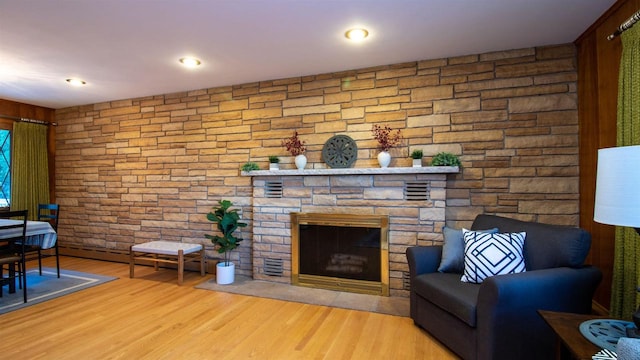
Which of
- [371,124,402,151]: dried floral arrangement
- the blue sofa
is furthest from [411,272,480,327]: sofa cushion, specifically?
[371,124,402,151]: dried floral arrangement

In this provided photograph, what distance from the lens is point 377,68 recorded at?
3.40 m

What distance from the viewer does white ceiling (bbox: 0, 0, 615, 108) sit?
7.32ft

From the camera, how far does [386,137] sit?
3.27m

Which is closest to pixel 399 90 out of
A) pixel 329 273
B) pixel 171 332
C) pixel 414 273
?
pixel 414 273

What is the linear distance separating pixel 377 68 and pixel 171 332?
3.17 meters

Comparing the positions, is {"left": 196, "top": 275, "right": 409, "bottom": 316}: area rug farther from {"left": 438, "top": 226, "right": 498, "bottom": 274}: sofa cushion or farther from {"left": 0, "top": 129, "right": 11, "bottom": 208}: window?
{"left": 0, "top": 129, "right": 11, "bottom": 208}: window

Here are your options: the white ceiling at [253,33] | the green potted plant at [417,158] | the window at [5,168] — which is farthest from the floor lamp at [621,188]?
the window at [5,168]

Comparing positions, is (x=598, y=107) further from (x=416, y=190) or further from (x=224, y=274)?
(x=224, y=274)

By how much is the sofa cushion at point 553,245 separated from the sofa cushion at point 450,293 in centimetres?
44

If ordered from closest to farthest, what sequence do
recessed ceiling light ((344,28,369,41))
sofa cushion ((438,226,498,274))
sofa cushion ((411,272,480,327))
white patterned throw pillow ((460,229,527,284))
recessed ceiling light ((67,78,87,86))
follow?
sofa cushion ((411,272,480,327))
white patterned throw pillow ((460,229,527,284))
sofa cushion ((438,226,498,274))
recessed ceiling light ((344,28,369,41))
recessed ceiling light ((67,78,87,86))

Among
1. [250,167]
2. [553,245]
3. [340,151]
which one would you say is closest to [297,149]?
[340,151]

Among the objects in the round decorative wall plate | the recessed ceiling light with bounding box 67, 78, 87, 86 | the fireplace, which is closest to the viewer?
the fireplace

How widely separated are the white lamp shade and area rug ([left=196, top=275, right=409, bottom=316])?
6.24ft

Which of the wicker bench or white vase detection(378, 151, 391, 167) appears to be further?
the wicker bench
